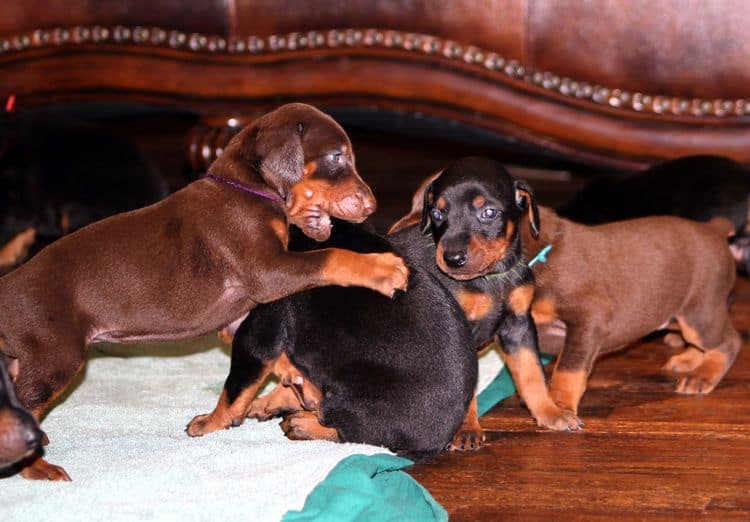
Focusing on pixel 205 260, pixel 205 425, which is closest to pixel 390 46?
pixel 205 260

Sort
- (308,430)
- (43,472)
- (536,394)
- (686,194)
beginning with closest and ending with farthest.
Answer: (43,472)
(308,430)
(536,394)
(686,194)

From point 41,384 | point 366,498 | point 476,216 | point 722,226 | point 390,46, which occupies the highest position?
point 390,46

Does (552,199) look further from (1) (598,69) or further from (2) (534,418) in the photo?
(2) (534,418)

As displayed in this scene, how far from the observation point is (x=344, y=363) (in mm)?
3221

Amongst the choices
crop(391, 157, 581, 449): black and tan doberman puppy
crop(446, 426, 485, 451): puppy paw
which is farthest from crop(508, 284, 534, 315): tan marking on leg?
crop(446, 426, 485, 451): puppy paw

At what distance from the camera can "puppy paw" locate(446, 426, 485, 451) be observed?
335 cm

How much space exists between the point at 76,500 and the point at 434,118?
8.46ft

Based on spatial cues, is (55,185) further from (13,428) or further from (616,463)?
(616,463)

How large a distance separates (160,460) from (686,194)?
2459 millimetres

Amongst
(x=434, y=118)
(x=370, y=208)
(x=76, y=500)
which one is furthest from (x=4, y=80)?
(x=76, y=500)

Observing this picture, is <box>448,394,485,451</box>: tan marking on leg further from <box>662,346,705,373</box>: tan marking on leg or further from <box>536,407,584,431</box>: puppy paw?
<box>662,346,705,373</box>: tan marking on leg

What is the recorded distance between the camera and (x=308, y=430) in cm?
332

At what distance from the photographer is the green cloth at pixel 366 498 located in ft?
9.15

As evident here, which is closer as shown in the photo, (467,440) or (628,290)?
(467,440)
